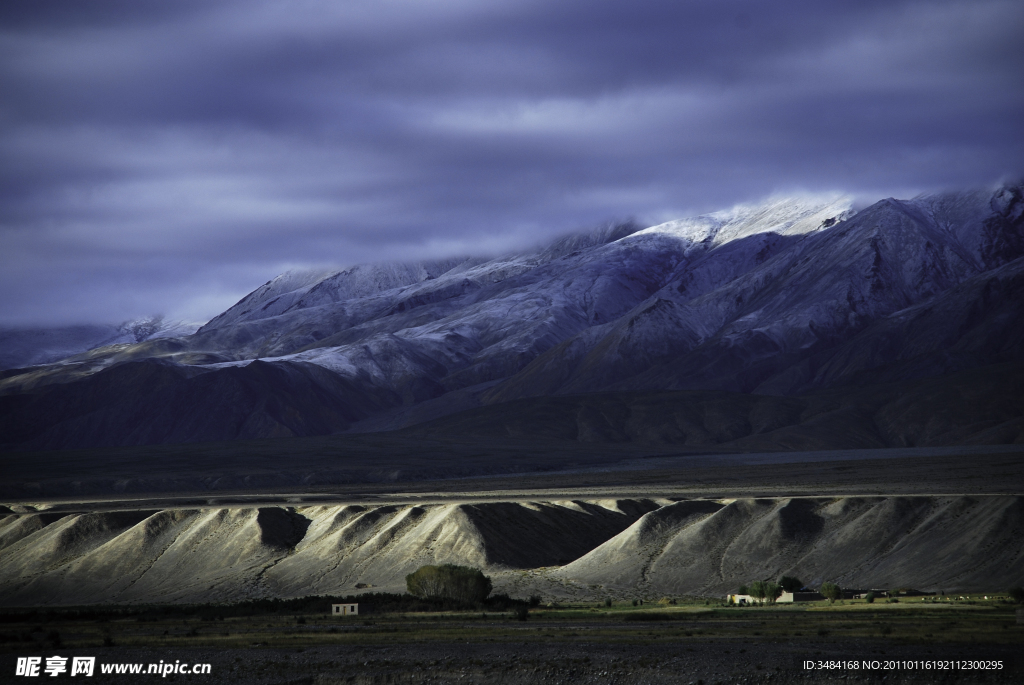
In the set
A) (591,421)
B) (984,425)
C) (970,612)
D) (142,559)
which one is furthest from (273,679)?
(591,421)

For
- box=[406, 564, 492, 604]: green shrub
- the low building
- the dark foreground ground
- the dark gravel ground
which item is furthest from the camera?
box=[406, 564, 492, 604]: green shrub

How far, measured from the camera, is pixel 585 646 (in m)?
35.0

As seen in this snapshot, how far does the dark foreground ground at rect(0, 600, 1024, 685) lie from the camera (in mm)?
30297

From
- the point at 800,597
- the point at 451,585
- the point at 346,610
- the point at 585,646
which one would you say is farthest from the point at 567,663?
the point at 451,585

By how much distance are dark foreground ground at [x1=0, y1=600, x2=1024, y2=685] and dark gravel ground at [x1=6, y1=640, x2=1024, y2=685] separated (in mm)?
52

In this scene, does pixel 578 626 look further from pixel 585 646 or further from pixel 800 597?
pixel 800 597

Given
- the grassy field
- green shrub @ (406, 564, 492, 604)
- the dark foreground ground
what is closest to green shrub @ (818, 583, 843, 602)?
the grassy field

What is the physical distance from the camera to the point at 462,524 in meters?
68.7

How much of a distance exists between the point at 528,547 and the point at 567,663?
36.4m

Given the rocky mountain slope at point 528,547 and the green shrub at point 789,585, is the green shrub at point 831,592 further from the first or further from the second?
the rocky mountain slope at point 528,547

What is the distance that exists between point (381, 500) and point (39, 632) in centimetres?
5666

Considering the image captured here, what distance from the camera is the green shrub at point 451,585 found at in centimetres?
5100

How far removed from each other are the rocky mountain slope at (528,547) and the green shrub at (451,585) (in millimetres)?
5250

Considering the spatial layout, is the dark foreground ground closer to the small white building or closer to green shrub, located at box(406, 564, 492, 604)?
the small white building
